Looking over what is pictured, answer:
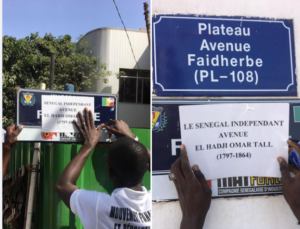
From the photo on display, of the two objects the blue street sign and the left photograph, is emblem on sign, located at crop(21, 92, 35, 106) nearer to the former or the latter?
the left photograph

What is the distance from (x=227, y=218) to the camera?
4.54ft

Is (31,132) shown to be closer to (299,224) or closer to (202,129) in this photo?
(202,129)

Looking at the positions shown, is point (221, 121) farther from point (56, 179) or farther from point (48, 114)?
point (56, 179)

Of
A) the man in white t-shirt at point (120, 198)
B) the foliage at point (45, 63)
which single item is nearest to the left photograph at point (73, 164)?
the man in white t-shirt at point (120, 198)

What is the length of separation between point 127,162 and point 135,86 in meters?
10.5

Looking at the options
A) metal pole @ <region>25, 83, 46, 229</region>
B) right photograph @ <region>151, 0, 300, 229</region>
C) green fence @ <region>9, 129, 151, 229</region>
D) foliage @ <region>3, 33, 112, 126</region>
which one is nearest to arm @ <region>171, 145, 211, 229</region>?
right photograph @ <region>151, 0, 300, 229</region>

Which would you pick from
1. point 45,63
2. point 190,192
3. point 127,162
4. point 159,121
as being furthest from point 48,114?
point 45,63

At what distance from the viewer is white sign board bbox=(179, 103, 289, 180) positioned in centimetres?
138

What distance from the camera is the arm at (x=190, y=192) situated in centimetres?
135

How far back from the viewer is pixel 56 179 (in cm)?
259

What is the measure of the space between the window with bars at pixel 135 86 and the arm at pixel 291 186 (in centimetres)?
1051

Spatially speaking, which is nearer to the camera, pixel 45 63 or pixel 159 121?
pixel 159 121

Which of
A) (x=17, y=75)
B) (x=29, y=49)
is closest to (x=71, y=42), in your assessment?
(x=29, y=49)

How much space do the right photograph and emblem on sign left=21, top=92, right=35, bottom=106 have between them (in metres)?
1.23
